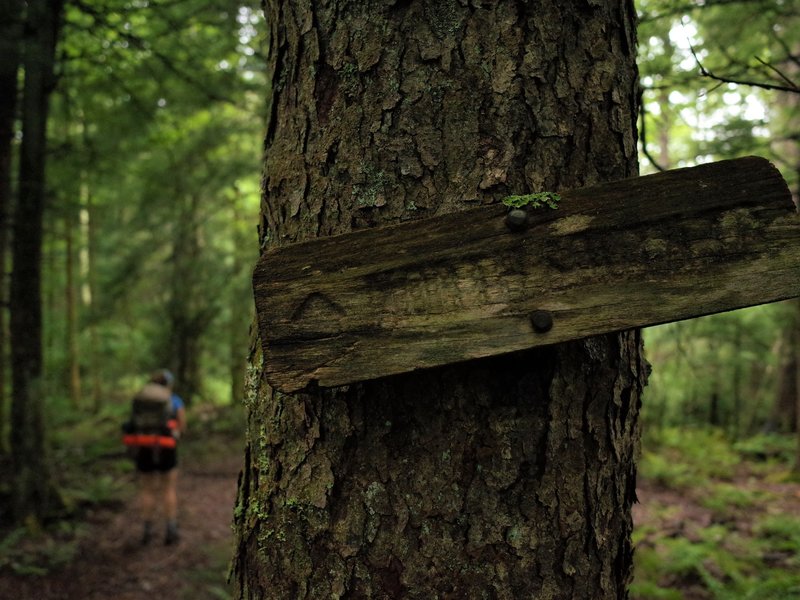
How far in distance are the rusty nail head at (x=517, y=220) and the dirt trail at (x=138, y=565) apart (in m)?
5.25

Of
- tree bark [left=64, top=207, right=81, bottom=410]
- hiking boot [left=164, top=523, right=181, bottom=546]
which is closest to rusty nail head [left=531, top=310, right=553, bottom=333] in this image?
hiking boot [left=164, top=523, right=181, bottom=546]

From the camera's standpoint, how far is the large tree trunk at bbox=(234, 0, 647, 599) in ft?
3.90

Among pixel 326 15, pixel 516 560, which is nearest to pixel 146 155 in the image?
pixel 326 15

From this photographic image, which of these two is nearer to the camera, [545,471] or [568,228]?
[568,228]

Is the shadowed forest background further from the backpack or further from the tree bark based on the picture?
the backpack

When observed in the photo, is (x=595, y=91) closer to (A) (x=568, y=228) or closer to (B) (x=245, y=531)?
(A) (x=568, y=228)

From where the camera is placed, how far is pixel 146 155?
434 inches

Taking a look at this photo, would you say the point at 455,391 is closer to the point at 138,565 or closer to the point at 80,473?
the point at 138,565

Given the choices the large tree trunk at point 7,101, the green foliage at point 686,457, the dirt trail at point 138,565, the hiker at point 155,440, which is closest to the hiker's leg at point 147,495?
the hiker at point 155,440

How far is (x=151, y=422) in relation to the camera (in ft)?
19.9

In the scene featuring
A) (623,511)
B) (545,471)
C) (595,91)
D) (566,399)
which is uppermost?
(595,91)

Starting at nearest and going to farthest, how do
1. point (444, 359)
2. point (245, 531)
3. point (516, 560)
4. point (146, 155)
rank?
point (444, 359), point (516, 560), point (245, 531), point (146, 155)

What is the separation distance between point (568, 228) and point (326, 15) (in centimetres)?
84

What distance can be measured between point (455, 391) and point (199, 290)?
10381 millimetres
